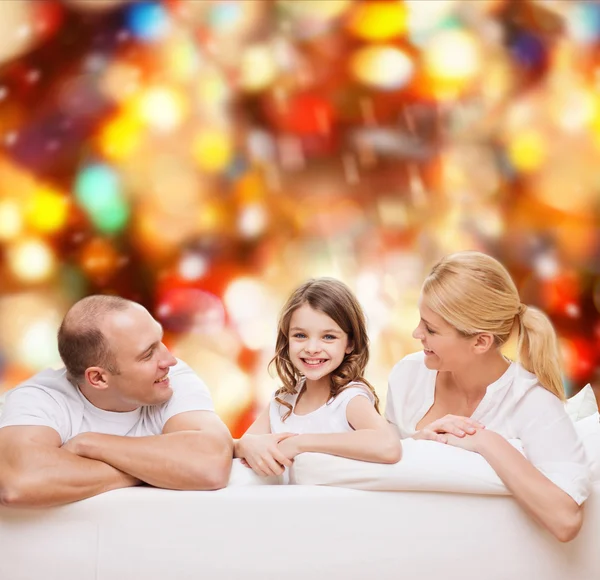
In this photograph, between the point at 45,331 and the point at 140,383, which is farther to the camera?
the point at 45,331

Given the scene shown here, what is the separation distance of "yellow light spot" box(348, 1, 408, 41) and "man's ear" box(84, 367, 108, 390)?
204cm

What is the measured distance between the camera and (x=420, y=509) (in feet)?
4.60

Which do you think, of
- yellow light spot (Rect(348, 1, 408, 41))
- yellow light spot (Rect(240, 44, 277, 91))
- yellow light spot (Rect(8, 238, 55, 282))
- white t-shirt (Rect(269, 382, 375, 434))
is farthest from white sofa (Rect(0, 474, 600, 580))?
yellow light spot (Rect(348, 1, 408, 41))

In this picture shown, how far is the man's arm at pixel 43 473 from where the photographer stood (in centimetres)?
136

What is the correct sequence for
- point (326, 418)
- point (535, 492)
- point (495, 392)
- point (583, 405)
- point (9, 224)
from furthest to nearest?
point (9, 224)
point (583, 405)
point (326, 418)
point (495, 392)
point (535, 492)

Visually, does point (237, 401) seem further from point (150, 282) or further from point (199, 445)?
point (199, 445)

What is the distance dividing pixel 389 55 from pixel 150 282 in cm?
126

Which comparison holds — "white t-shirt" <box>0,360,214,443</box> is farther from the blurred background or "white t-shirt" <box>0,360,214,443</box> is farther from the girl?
the blurred background

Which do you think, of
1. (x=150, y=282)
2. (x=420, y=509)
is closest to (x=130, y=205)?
(x=150, y=282)

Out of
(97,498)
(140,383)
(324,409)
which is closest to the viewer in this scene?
(97,498)

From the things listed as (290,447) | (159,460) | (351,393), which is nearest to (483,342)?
(351,393)

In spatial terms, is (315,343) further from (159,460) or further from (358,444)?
(159,460)

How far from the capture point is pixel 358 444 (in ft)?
4.78

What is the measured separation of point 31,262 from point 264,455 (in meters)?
1.88
